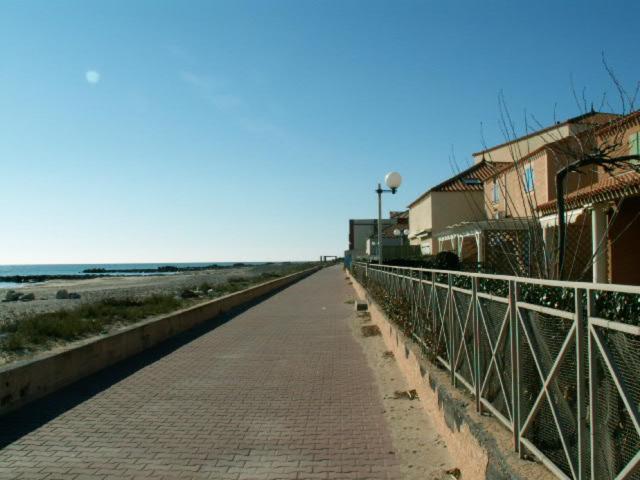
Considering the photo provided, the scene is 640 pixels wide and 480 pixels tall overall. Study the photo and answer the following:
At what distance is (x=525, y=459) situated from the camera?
363 cm

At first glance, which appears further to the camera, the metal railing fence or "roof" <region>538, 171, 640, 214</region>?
"roof" <region>538, 171, 640, 214</region>

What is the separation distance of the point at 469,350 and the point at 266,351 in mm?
5869

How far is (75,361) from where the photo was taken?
26.1 ft

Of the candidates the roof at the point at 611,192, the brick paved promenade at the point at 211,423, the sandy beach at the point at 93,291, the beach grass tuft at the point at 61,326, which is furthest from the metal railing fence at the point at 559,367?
the sandy beach at the point at 93,291

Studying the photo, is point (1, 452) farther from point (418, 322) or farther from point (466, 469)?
point (418, 322)

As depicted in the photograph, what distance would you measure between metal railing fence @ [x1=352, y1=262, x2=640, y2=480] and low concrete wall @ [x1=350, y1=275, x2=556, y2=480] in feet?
0.33

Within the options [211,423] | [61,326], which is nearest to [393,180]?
[61,326]

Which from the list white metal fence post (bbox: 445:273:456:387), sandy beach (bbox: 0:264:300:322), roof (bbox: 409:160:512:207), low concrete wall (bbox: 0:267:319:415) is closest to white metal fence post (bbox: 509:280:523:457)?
white metal fence post (bbox: 445:273:456:387)

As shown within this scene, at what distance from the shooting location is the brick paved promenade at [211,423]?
473 cm

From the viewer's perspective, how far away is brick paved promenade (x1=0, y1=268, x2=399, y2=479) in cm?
473

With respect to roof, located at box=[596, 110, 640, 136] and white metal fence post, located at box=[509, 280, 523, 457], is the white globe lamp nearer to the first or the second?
roof, located at box=[596, 110, 640, 136]

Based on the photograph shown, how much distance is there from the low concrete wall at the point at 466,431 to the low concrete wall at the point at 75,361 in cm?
449

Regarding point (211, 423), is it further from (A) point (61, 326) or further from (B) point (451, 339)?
(A) point (61, 326)

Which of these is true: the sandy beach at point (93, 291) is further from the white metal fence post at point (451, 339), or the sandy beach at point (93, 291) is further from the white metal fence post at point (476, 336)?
the white metal fence post at point (476, 336)
